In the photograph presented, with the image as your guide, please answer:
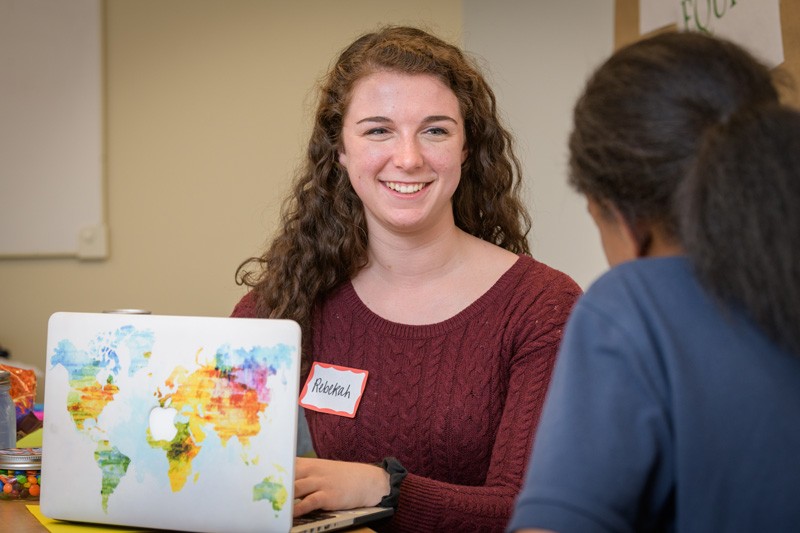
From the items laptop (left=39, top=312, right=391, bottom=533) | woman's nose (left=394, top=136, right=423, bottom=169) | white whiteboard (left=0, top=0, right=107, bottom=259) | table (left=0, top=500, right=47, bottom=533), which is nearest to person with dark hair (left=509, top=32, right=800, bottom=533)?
laptop (left=39, top=312, right=391, bottom=533)

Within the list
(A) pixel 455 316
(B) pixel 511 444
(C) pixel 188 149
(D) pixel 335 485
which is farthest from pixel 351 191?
(C) pixel 188 149

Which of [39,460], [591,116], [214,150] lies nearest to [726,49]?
[591,116]

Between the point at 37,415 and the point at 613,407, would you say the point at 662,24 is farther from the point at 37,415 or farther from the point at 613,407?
the point at 613,407

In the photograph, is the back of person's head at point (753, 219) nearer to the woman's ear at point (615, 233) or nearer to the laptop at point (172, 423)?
the woman's ear at point (615, 233)

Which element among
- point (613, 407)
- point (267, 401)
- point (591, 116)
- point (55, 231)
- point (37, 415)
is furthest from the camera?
point (55, 231)

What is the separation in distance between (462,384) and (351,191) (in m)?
0.50

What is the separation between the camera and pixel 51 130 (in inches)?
147

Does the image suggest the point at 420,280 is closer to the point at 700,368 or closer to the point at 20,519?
the point at 20,519

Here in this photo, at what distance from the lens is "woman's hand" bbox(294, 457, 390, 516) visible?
1.42m

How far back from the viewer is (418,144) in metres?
1.86

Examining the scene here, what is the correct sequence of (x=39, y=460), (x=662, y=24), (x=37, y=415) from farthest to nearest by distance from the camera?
(x=662, y=24) → (x=37, y=415) → (x=39, y=460)

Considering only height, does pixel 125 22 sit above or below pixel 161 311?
above

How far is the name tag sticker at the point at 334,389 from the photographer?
6.06ft

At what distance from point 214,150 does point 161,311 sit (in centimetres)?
67
